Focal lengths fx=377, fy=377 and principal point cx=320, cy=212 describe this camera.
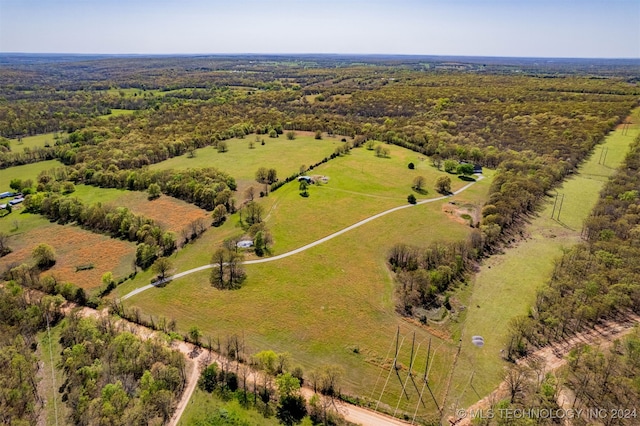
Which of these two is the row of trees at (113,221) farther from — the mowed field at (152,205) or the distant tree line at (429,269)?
the distant tree line at (429,269)

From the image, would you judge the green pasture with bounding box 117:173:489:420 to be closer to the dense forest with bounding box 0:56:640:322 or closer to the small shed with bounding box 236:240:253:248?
the dense forest with bounding box 0:56:640:322

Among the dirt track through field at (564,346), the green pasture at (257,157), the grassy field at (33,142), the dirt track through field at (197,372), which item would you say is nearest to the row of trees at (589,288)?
the dirt track through field at (564,346)

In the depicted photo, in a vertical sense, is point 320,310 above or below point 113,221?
below

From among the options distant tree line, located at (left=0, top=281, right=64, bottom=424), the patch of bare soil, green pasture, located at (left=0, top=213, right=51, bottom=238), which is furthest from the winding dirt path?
green pasture, located at (left=0, top=213, right=51, bottom=238)

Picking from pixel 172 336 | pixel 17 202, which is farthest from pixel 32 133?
pixel 172 336

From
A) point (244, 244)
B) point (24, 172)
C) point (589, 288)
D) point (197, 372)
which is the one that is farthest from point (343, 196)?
point (24, 172)

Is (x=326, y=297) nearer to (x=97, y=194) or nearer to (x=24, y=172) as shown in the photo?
(x=97, y=194)
